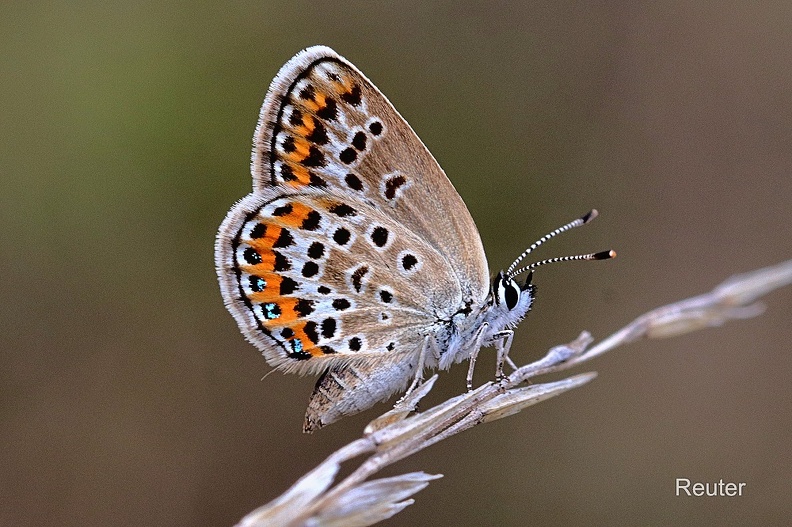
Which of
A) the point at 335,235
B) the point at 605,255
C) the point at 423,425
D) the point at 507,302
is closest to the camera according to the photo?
the point at 423,425

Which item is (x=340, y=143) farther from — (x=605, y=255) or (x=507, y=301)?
(x=605, y=255)

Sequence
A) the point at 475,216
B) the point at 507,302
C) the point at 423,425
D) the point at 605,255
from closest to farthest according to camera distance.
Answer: the point at 423,425
the point at 605,255
the point at 507,302
the point at 475,216

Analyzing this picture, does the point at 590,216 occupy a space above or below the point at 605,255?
above

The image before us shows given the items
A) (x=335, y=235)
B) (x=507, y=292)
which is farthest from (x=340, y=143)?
(x=507, y=292)

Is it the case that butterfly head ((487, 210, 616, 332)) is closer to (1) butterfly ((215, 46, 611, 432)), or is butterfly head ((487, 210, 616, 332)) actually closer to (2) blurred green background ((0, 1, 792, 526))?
(1) butterfly ((215, 46, 611, 432))

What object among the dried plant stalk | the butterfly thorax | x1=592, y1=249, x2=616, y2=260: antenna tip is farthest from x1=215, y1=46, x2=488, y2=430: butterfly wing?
the dried plant stalk

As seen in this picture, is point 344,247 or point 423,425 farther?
point 344,247
